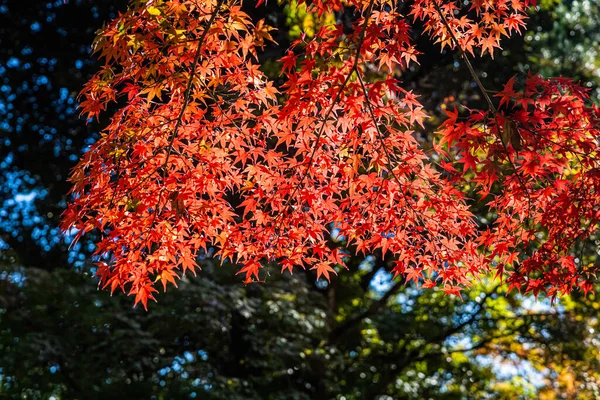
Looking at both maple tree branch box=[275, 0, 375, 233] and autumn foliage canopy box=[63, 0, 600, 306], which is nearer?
maple tree branch box=[275, 0, 375, 233]

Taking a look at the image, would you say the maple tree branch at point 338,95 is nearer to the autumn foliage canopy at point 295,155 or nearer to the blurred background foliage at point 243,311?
the autumn foliage canopy at point 295,155

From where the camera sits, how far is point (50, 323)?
5953mm

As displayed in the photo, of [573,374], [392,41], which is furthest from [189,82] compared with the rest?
[573,374]

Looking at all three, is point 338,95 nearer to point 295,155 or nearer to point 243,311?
point 295,155

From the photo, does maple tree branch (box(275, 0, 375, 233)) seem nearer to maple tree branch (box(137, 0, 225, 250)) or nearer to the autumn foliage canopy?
the autumn foliage canopy

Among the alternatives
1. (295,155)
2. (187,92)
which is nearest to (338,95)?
(295,155)

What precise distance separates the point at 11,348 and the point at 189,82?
171 inches

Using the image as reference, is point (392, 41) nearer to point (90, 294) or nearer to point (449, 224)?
point (449, 224)

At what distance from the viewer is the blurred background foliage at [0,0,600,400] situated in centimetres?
583

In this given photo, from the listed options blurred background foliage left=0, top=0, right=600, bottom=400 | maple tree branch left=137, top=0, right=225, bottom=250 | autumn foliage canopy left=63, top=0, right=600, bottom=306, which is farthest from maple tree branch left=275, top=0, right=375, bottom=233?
blurred background foliage left=0, top=0, right=600, bottom=400

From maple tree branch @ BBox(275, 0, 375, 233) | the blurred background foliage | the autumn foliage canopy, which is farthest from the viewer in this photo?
the blurred background foliage

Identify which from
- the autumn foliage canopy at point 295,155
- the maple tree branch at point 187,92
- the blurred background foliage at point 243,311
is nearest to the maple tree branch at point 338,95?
the autumn foliage canopy at point 295,155

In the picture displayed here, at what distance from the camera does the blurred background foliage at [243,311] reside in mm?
5832

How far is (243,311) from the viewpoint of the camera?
18.9 ft
